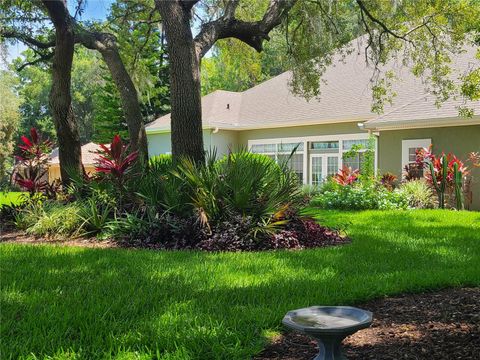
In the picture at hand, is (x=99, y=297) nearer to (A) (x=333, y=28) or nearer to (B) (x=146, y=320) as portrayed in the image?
(B) (x=146, y=320)

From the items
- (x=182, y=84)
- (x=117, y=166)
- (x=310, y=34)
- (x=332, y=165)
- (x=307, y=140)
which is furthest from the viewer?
(x=307, y=140)

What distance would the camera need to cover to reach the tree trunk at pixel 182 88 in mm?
8578

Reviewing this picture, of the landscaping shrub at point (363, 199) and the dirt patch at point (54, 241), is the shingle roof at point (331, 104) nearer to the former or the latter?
the landscaping shrub at point (363, 199)

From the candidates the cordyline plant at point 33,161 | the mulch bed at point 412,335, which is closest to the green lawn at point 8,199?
the cordyline plant at point 33,161

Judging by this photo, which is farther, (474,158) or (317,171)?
(317,171)

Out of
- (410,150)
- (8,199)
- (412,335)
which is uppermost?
(410,150)

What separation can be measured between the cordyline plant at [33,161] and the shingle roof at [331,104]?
8.05 m

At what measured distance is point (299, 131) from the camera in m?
19.8

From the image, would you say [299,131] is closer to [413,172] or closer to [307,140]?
[307,140]

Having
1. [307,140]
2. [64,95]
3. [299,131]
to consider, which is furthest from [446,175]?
[64,95]

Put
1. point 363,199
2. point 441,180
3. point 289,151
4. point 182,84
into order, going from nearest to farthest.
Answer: point 182,84 < point 363,199 < point 441,180 < point 289,151

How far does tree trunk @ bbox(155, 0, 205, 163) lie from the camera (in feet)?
28.1

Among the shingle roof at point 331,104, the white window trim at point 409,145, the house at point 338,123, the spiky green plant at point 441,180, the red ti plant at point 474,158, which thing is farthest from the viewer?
the shingle roof at point 331,104

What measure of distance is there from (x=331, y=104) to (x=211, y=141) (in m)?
5.36
